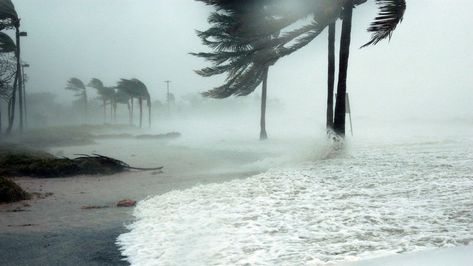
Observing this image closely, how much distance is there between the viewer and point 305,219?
17.1ft

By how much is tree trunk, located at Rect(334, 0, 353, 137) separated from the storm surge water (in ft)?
14.8

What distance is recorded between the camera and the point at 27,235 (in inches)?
202

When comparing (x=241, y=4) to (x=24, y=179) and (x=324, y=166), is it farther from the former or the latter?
(x=24, y=179)

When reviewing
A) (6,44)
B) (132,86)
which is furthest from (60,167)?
(132,86)

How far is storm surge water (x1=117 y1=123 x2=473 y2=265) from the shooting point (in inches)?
157

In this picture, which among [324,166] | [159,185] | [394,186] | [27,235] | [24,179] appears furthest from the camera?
[24,179]

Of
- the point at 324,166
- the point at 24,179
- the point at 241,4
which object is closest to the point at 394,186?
the point at 324,166

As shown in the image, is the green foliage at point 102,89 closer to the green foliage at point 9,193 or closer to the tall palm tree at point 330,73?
the tall palm tree at point 330,73

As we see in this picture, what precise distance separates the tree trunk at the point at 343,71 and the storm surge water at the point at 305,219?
14.8 feet

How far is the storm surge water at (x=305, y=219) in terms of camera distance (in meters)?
3.99

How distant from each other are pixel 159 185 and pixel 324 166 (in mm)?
3901

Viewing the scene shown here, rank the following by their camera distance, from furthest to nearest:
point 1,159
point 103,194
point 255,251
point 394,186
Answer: point 1,159
point 103,194
point 394,186
point 255,251

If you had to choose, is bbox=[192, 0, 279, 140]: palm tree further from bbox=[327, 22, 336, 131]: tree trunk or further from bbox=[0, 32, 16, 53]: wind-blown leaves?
bbox=[0, 32, 16, 53]: wind-blown leaves

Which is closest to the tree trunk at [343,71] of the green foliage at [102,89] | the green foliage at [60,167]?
the green foliage at [60,167]
